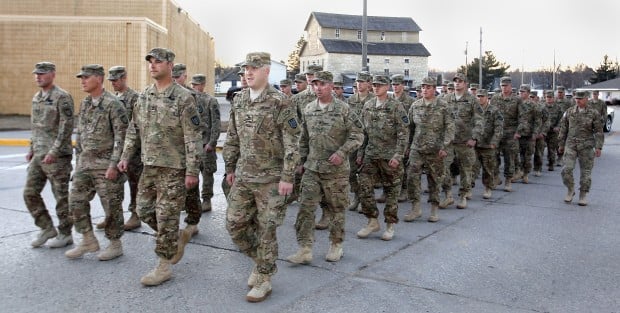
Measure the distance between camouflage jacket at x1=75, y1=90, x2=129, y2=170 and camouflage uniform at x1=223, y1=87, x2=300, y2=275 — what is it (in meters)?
1.60

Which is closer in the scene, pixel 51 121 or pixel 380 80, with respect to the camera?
pixel 51 121

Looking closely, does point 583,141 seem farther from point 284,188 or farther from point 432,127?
point 284,188

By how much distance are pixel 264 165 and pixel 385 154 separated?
2.54 metres

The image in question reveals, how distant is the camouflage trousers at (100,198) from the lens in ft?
19.2

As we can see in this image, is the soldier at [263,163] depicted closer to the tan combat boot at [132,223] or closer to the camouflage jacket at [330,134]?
the camouflage jacket at [330,134]

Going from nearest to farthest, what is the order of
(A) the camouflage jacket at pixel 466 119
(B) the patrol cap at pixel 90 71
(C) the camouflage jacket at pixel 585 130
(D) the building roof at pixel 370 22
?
(B) the patrol cap at pixel 90 71
(C) the camouflage jacket at pixel 585 130
(A) the camouflage jacket at pixel 466 119
(D) the building roof at pixel 370 22

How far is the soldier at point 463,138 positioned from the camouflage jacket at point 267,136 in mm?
4826

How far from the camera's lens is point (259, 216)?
4.97m

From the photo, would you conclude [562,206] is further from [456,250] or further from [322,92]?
[322,92]

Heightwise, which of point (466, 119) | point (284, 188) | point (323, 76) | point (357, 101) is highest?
point (323, 76)

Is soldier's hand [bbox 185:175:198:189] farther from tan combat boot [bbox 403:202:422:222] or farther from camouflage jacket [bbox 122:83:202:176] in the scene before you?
tan combat boot [bbox 403:202:422:222]

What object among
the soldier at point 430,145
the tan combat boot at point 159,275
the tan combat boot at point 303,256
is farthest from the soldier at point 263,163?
the soldier at point 430,145

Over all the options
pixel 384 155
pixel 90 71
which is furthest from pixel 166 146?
pixel 384 155

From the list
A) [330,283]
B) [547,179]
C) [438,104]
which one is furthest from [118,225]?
[547,179]
